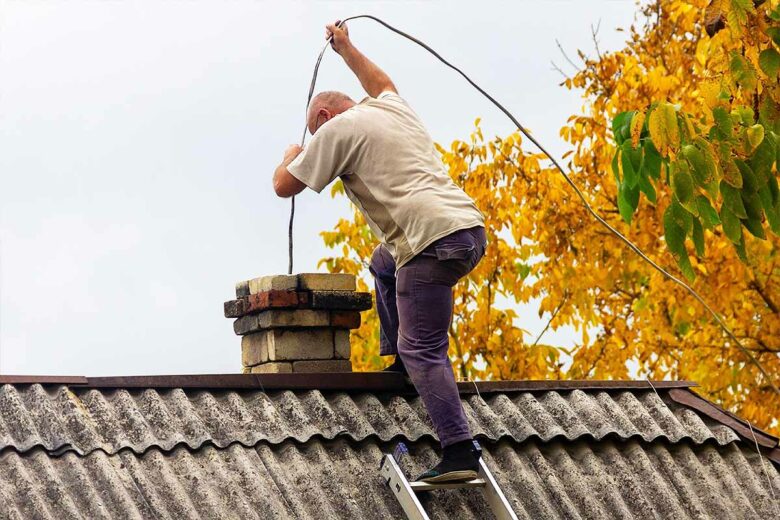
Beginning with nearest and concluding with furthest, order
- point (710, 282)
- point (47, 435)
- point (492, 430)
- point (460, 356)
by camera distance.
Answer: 1. point (47, 435)
2. point (492, 430)
3. point (710, 282)
4. point (460, 356)

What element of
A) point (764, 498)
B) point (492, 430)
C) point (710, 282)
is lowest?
point (764, 498)

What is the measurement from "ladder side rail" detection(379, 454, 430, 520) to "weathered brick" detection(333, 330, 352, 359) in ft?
3.62

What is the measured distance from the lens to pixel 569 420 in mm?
6430

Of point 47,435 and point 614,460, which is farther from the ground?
point 47,435

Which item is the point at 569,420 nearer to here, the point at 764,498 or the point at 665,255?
the point at 764,498

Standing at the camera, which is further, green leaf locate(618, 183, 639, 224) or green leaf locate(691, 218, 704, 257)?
green leaf locate(618, 183, 639, 224)

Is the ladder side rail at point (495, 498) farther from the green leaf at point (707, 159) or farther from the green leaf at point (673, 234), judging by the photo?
the green leaf at point (707, 159)

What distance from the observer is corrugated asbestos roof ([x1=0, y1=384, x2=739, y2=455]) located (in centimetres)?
529

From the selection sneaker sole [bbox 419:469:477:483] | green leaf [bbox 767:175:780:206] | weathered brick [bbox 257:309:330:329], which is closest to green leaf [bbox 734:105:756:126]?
green leaf [bbox 767:175:780:206]

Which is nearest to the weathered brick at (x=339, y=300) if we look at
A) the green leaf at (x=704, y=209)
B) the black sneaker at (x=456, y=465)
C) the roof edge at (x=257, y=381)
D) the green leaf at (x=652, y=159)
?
the roof edge at (x=257, y=381)

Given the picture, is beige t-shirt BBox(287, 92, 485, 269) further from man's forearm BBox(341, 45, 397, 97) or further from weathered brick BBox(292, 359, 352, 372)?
weathered brick BBox(292, 359, 352, 372)

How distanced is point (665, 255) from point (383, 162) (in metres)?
6.59

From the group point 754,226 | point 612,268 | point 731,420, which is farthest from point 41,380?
point 612,268

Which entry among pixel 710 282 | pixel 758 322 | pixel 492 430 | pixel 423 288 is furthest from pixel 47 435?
pixel 758 322
